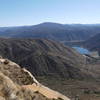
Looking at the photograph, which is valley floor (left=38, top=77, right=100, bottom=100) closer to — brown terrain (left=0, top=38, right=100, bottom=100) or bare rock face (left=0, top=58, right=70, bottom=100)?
brown terrain (left=0, top=38, right=100, bottom=100)

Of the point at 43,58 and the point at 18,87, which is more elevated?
the point at 18,87

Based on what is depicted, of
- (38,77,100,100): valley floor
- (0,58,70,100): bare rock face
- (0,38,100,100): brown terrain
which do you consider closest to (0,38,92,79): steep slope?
(0,38,100,100): brown terrain

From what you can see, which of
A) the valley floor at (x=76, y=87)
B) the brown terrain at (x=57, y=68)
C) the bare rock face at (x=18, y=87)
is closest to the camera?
the bare rock face at (x=18, y=87)

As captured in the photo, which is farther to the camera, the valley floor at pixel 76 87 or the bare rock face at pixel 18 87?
the valley floor at pixel 76 87

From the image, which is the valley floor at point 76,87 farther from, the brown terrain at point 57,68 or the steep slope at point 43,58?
the steep slope at point 43,58

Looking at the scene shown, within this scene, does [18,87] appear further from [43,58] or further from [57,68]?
[43,58]

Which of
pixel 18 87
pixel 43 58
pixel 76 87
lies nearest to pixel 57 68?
pixel 43 58

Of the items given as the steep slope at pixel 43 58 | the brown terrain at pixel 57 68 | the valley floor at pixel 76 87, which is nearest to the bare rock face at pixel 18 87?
the brown terrain at pixel 57 68
